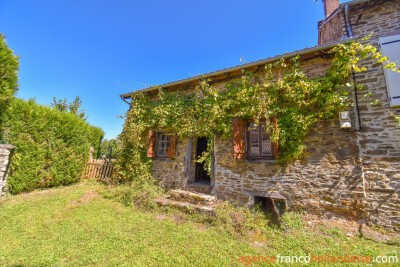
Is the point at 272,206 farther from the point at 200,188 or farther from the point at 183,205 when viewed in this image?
the point at 183,205

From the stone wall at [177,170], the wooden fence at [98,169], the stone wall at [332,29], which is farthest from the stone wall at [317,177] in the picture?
the wooden fence at [98,169]

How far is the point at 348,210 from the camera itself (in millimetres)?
4125

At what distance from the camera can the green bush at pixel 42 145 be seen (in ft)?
20.2

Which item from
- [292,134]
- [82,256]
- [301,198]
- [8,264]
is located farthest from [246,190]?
[8,264]

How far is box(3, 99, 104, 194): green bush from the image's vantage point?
616cm

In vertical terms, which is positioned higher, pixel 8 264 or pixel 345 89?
pixel 345 89

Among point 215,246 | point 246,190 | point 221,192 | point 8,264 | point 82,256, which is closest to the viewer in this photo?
point 8,264

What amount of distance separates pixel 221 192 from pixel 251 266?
2.70 m

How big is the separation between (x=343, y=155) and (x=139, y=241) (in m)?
5.06

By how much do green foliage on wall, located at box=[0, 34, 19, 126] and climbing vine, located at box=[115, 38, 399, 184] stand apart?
3923 millimetres

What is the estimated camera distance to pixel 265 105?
4992 millimetres

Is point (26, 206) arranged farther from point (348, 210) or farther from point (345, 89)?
point (345, 89)

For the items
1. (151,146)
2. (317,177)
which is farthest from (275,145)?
(151,146)

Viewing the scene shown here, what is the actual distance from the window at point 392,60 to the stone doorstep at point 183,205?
495 centimetres
